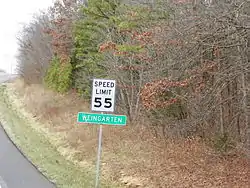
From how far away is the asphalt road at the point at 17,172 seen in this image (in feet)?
38.9

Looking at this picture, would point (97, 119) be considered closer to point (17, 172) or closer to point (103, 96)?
point (103, 96)

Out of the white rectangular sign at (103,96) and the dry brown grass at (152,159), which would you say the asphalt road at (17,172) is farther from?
the white rectangular sign at (103,96)

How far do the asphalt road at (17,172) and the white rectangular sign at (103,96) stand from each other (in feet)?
8.57

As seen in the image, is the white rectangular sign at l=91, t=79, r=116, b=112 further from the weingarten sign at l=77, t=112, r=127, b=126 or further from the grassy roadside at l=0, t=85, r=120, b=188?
the grassy roadside at l=0, t=85, r=120, b=188

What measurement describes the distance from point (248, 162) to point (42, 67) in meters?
27.3

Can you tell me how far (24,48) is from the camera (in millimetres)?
41156

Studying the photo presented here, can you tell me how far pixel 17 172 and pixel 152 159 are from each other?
413 centimetres

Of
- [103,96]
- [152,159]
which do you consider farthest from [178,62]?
[152,159]

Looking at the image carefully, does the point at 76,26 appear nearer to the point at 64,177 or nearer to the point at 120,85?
the point at 120,85

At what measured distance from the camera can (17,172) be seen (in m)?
13.5

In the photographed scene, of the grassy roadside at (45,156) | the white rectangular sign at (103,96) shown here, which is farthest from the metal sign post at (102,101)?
the grassy roadside at (45,156)

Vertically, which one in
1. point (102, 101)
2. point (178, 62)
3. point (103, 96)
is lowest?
point (102, 101)

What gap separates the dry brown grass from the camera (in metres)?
12.1

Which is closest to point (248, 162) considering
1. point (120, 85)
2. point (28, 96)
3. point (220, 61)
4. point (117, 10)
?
point (220, 61)
